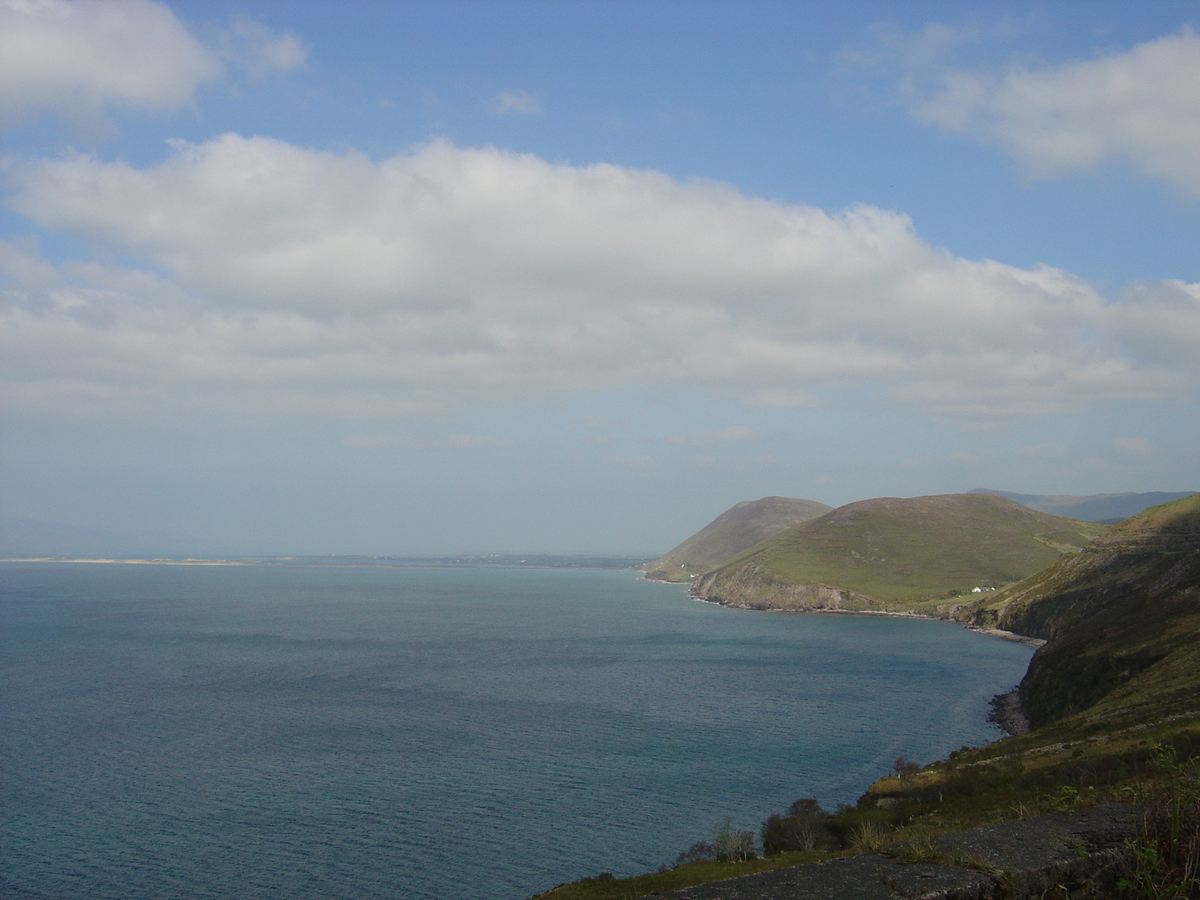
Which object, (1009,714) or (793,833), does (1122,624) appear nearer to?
(1009,714)

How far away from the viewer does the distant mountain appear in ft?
183

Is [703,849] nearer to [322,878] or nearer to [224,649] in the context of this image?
[322,878]

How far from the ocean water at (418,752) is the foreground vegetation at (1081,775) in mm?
8427

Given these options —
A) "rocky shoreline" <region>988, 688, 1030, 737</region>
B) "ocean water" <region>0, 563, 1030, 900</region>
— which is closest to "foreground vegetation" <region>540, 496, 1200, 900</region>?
"rocky shoreline" <region>988, 688, 1030, 737</region>

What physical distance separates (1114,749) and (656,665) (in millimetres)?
82982

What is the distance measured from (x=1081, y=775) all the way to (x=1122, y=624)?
6246cm

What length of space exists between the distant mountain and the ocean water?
1057 cm

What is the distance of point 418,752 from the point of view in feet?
209

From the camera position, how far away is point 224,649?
124 meters

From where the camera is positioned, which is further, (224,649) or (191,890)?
(224,649)

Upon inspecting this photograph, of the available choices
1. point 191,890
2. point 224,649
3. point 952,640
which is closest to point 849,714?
point 191,890

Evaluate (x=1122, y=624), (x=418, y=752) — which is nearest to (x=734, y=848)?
(x=418, y=752)

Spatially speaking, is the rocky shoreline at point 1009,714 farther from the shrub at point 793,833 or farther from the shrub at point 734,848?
the shrub at point 734,848

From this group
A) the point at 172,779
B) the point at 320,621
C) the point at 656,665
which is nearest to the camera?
the point at 172,779
